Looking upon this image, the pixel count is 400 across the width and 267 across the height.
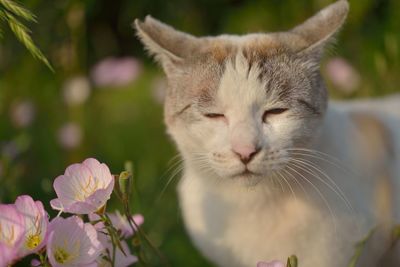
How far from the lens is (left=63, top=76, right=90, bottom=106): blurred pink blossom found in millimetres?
2934

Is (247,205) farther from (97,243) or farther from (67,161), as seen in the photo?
(67,161)

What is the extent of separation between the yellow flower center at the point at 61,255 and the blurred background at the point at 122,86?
47 centimetres

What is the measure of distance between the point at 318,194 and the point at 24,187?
1615 millimetres

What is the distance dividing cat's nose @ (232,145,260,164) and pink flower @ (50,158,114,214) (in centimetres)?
43

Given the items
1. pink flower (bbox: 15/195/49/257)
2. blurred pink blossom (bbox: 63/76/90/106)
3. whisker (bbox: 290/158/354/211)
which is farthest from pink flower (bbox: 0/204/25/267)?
blurred pink blossom (bbox: 63/76/90/106)

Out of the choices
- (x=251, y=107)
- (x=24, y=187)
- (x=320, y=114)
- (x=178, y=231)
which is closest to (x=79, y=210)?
(x=251, y=107)

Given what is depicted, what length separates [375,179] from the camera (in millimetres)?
2000

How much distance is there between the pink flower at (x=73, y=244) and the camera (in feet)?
4.07

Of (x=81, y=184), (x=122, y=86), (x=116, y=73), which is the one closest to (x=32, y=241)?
(x=81, y=184)

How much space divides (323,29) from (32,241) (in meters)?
1.12

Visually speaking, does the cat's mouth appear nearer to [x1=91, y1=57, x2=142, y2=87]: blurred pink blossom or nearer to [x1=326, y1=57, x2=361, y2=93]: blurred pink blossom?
[x1=326, y1=57, x2=361, y2=93]: blurred pink blossom

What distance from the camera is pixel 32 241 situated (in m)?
1.21

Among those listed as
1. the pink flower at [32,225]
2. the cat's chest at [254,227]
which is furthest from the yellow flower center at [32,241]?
the cat's chest at [254,227]

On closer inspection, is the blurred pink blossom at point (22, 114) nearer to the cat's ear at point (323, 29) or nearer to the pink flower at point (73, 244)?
the cat's ear at point (323, 29)
